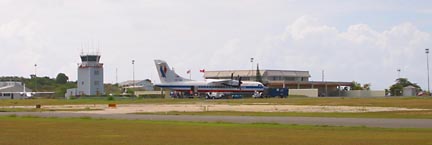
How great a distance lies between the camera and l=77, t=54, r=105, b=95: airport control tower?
194 meters

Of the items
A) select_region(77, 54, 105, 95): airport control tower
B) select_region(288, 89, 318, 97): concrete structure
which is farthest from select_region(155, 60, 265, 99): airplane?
select_region(77, 54, 105, 95): airport control tower

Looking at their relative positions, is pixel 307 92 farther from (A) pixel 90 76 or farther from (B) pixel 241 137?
(B) pixel 241 137

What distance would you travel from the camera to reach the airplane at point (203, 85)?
158875mm

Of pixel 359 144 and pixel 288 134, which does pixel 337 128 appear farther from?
pixel 359 144

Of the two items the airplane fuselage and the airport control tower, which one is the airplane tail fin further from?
the airport control tower

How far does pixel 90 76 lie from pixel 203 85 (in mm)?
46405

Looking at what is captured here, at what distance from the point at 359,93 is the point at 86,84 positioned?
72630 millimetres

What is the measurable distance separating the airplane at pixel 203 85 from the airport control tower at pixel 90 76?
3702cm

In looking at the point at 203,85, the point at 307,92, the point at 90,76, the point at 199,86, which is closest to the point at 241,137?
the point at 199,86

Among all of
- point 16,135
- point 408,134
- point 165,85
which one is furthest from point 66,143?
point 165,85

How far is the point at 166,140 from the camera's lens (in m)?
31.3

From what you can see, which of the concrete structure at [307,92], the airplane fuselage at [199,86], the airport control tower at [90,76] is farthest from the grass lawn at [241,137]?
the airport control tower at [90,76]

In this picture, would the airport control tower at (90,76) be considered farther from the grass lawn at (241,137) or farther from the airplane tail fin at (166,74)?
the grass lawn at (241,137)

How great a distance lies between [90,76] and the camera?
193750mm
